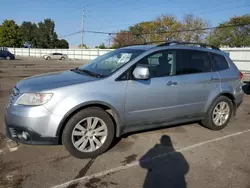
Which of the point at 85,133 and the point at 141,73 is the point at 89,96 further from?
the point at 141,73

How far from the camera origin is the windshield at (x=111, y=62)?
13.5 ft

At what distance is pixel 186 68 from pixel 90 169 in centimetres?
254

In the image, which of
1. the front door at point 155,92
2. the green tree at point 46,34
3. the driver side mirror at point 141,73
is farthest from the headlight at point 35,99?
the green tree at point 46,34

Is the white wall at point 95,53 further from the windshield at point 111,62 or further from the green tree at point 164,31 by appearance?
the windshield at point 111,62

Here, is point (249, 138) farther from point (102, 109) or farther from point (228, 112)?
point (102, 109)

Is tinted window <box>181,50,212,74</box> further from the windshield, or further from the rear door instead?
the windshield

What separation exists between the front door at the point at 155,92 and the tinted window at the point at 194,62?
0.78 ft

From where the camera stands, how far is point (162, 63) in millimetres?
4383

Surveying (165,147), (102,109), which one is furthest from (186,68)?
(102,109)

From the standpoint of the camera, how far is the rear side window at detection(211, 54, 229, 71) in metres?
5.13

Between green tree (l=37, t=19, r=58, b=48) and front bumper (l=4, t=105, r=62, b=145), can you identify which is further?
green tree (l=37, t=19, r=58, b=48)

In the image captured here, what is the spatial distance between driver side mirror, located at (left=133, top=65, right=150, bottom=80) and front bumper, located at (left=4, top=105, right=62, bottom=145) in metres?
1.34

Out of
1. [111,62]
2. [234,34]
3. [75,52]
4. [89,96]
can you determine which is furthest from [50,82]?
[234,34]

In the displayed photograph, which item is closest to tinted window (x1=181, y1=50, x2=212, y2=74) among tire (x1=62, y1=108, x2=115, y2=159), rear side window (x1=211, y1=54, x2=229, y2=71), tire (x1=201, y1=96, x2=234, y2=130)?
rear side window (x1=211, y1=54, x2=229, y2=71)
